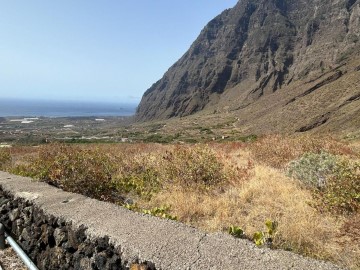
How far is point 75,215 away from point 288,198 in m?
4.04

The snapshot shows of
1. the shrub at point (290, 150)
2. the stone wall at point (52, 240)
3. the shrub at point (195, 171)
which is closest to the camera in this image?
the stone wall at point (52, 240)

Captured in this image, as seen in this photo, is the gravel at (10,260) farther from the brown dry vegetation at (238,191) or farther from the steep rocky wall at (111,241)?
the brown dry vegetation at (238,191)

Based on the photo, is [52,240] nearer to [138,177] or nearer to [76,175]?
[76,175]

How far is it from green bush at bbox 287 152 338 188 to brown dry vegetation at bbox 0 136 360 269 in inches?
3.0

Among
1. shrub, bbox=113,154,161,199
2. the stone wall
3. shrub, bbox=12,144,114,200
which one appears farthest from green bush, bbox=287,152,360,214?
shrub, bbox=12,144,114,200

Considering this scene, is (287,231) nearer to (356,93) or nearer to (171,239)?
(171,239)

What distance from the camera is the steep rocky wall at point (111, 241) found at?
371 centimetres

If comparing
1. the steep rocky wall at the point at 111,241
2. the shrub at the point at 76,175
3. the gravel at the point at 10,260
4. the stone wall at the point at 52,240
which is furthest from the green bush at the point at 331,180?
the gravel at the point at 10,260

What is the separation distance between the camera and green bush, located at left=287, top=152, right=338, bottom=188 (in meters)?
8.16

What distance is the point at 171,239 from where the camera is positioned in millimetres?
4258

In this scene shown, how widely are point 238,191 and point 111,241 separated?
4304 mm

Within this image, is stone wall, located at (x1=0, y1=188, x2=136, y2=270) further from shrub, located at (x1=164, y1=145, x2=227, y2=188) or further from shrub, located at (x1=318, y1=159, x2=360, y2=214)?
shrub, located at (x1=318, y1=159, x2=360, y2=214)

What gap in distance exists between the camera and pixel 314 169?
8.45 meters

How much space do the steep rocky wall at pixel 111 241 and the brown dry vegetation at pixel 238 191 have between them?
1.15 metres
